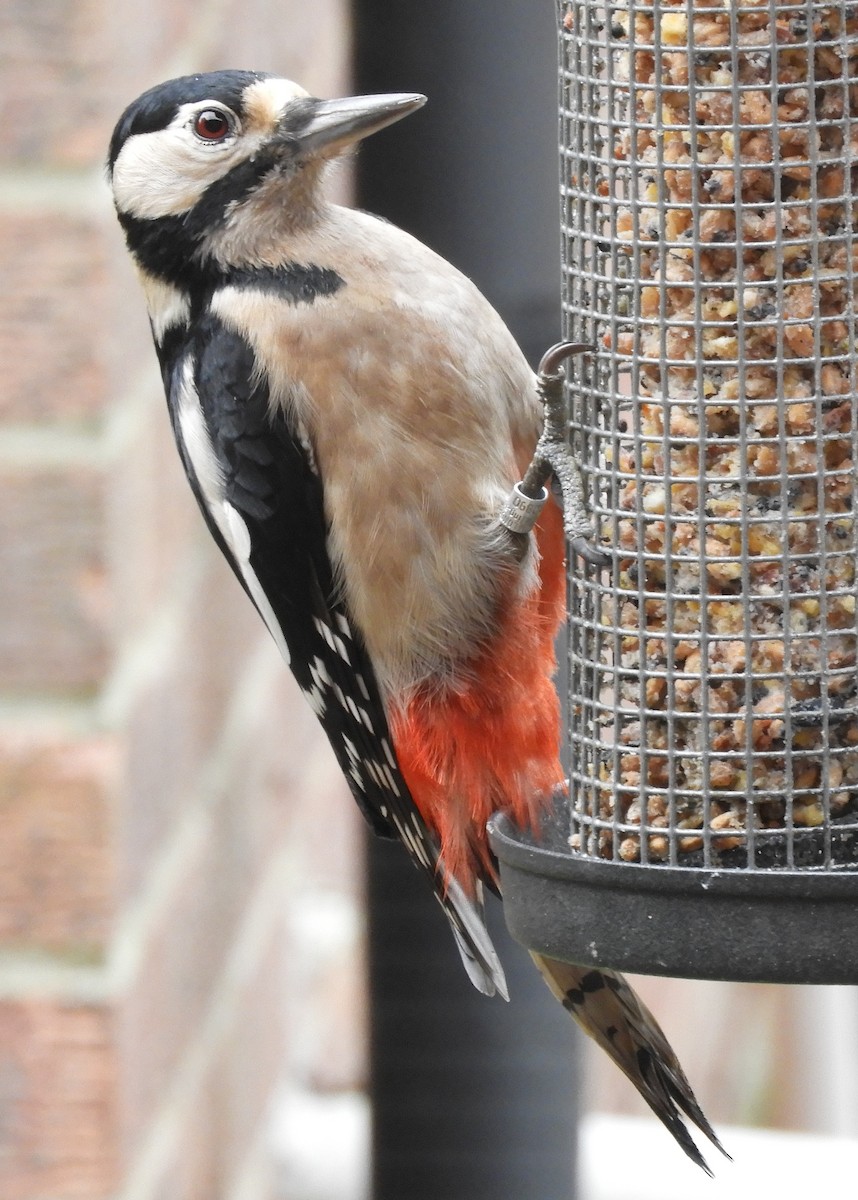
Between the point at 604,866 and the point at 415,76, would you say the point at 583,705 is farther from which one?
the point at 415,76

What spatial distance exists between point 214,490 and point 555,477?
47 centimetres

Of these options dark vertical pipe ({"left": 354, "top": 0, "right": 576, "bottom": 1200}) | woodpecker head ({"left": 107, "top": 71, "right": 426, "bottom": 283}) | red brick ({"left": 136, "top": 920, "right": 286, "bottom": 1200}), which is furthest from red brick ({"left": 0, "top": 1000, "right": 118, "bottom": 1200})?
woodpecker head ({"left": 107, "top": 71, "right": 426, "bottom": 283})

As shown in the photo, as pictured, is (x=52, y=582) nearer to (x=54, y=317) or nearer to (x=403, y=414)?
(x=54, y=317)

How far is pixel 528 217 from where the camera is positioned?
264 centimetres

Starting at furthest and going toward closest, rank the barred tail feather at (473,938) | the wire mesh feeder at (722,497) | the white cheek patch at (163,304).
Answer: the white cheek patch at (163,304) → the barred tail feather at (473,938) → the wire mesh feeder at (722,497)

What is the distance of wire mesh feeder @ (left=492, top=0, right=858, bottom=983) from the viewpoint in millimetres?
2016

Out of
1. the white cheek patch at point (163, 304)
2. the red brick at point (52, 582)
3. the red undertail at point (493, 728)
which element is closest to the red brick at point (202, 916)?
the red brick at point (52, 582)

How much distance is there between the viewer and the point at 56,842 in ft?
9.52

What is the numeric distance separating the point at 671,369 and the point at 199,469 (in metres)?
0.78

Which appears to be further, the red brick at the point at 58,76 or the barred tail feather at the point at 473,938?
the red brick at the point at 58,76

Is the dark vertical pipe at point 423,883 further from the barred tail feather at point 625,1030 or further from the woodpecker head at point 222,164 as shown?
the barred tail feather at point 625,1030

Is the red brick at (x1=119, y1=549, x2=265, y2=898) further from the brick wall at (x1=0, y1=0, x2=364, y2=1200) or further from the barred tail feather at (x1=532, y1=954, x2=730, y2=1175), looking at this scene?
the barred tail feather at (x1=532, y1=954, x2=730, y2=1175)

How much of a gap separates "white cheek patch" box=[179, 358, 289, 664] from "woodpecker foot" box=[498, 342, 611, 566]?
0.34 m

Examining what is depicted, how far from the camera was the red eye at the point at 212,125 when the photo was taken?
2674mm
